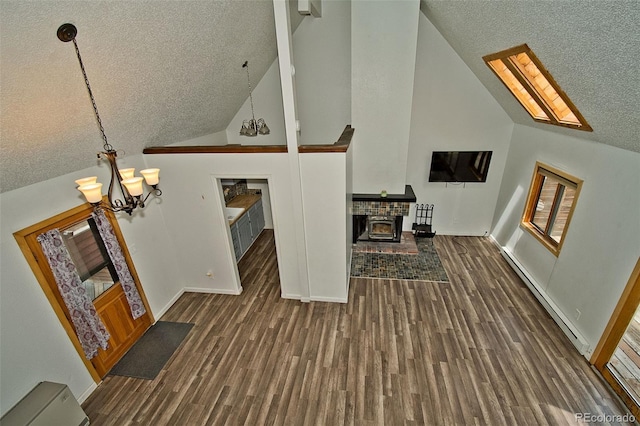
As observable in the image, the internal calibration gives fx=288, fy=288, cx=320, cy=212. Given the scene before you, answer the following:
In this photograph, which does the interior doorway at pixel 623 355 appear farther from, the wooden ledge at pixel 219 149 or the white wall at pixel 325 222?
the wooden ledge at pixel 219 149

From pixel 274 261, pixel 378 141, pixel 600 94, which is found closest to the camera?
→ pixel 600 94

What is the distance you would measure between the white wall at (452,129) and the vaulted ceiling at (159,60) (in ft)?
3.73

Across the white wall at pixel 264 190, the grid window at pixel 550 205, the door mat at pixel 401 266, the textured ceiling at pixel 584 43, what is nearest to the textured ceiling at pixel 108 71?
the white wall at pixel 264 190

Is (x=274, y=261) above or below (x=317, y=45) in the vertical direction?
below

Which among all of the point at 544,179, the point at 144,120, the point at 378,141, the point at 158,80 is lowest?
the point at 544,179

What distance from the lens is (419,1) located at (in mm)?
4309

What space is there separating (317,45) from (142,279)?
16.0 ft

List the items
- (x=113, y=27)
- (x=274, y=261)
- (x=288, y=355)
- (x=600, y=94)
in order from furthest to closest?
(x=274, y=261) < (x=288, y=355) < (x=600, y=94) < (x=113, y=27)

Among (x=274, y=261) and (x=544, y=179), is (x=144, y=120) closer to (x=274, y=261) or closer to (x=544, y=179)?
(x=274, y=261)

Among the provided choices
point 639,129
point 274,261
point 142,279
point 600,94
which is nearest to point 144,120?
point 142,279

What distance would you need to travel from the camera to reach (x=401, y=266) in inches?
209

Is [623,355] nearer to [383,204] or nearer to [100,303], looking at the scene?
[383,204]

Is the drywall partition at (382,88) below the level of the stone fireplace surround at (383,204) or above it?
above

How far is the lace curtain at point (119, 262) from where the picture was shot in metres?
3.32
